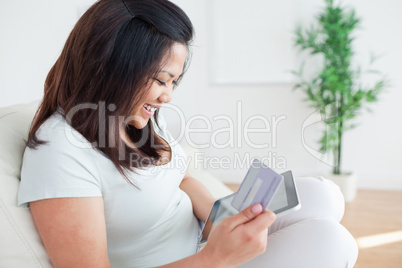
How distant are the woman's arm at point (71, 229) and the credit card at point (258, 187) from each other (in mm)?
300

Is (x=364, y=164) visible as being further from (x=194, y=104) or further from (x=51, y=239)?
(x=51, y=239)

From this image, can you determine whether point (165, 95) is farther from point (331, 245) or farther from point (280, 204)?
point (331, 245)

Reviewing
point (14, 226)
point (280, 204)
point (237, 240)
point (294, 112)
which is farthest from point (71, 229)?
point (294, 112)

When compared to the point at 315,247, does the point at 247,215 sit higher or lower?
higher

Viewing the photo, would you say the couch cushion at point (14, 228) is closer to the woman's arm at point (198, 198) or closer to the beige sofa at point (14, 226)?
the beige sofa at point (14, 226)

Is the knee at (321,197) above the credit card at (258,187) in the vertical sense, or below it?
below

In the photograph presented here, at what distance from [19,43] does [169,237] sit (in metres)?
1.14

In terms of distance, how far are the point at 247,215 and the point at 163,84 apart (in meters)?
0.39

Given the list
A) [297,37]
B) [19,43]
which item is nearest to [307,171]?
[297,37]

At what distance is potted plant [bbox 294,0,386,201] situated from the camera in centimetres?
266

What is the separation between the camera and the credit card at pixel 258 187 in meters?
0.75

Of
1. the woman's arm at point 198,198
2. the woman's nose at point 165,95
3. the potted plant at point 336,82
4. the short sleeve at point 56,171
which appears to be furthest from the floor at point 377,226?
the short sleeve at point 56,171

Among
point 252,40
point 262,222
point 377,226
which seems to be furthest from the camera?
point 252,40

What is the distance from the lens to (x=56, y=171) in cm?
78
